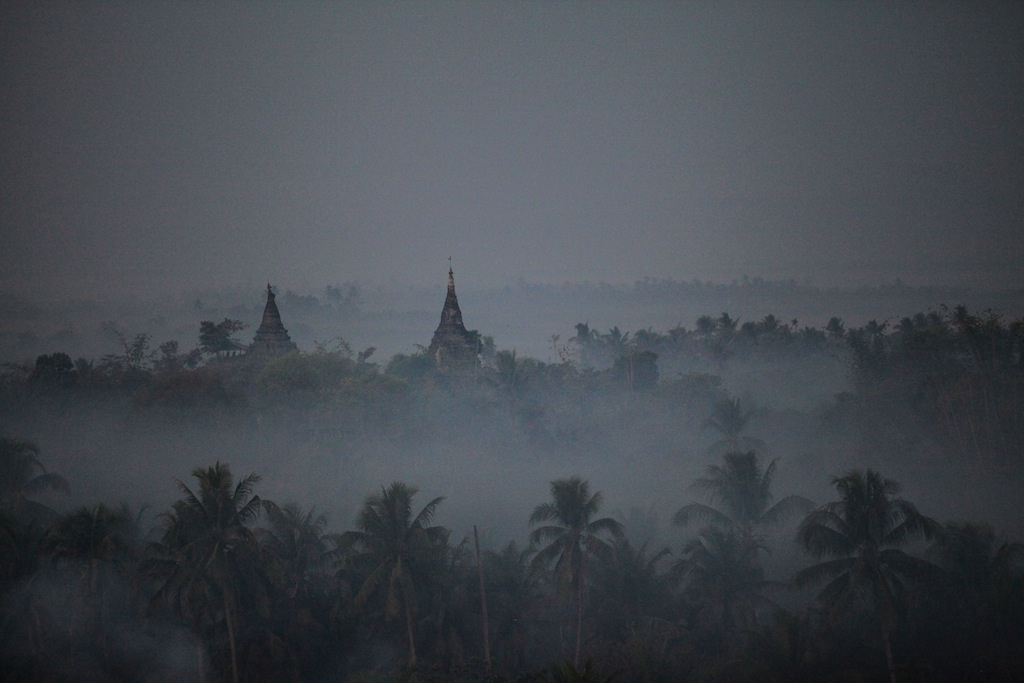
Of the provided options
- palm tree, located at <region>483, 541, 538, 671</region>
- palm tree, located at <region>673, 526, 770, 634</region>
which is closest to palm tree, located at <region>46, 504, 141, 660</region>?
palm tree, located at <region>483, 541, 538, 671</region>

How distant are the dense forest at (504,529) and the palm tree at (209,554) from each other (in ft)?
0.33

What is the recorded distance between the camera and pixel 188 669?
1320 inches

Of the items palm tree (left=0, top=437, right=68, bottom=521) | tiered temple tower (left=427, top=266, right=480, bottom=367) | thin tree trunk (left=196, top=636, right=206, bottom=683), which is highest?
tiered temple tower (left=427, top=266, right=480, bottom=367)

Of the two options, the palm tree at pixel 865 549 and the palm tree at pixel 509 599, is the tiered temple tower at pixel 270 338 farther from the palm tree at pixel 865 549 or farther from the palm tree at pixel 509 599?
the palm tree at pixel 865 549

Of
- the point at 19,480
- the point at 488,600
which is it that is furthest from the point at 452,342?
the point at 488,600

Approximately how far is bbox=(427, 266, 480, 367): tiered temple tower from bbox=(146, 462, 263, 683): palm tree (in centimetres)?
5754

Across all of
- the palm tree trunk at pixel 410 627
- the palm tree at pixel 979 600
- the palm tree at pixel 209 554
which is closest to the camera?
the palm tree at pixel 209 554

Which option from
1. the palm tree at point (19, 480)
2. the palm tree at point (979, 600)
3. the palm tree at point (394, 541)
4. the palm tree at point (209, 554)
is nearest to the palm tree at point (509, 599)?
the palm tree at point (394, 541)

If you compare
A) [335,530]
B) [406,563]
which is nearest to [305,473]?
[335,530]

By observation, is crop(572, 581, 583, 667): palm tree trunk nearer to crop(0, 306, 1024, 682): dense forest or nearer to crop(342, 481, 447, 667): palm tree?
crop(0, 306, 1024, 682): dense forest

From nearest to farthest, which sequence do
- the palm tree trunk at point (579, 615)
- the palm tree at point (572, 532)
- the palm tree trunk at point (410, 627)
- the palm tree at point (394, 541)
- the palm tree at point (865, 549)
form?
the palm tree at point (865, 549), the palm tree trunk at point (410, 627), the palm tree at point (394, 541), the palm tree trunk at point (579, 615), the palm tree at point (572, 532)

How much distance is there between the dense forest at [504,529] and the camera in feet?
100

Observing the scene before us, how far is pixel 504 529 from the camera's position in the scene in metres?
53.9

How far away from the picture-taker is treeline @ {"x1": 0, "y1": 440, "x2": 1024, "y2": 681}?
29766 mm
